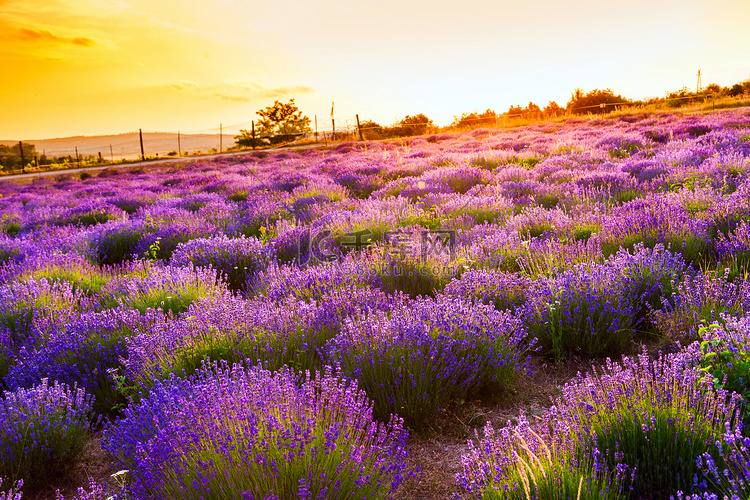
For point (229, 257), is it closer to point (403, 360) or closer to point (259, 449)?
point (403, 360)

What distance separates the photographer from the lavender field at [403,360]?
1.81 meters

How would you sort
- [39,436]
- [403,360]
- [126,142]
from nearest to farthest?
[39,436] < [403,360] < [126,142]

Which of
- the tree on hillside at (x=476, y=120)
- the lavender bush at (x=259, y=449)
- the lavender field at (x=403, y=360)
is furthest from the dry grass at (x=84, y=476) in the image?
the tree on hillside at (x=476, y=120)

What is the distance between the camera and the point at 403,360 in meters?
2.67

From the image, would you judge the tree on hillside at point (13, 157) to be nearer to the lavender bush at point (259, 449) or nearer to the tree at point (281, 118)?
the tree at point (281, 118)

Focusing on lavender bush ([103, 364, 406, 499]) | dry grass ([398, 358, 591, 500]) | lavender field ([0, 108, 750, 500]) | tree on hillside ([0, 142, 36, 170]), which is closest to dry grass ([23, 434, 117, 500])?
lavender field ([0, 108, 750, 500])

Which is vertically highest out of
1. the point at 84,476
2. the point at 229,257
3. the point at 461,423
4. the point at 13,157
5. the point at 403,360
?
the point at 13,157

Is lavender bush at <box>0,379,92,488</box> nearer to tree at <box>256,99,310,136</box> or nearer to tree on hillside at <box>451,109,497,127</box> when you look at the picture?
tree on hillside at <box>451,109,497,127</box>

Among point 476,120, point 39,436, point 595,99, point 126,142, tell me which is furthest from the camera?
point 126,142

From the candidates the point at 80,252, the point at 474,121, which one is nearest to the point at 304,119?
the point at 474,121

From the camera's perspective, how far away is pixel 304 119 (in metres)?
58.9

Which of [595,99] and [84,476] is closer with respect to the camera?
[84,476]

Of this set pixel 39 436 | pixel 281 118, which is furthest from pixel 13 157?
pixel 39 436

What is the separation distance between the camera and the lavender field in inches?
71.1
